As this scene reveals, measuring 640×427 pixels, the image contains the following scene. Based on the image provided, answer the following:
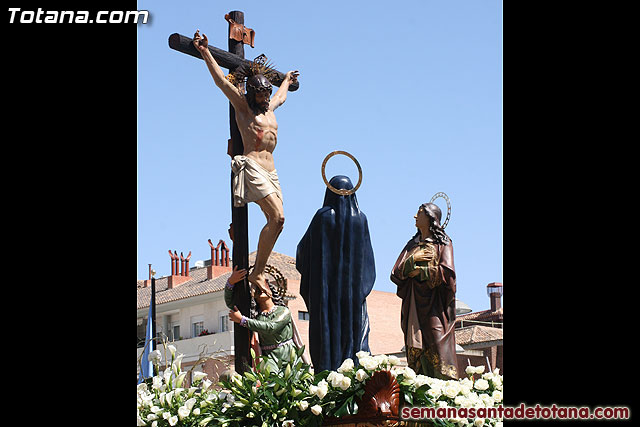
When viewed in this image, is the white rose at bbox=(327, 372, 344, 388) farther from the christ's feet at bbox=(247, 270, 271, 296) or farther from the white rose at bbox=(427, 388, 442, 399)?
the christ's feet at bbox=(247, 270, 271, 296)

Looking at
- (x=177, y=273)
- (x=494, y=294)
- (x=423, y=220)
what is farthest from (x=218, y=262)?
(x=423, y=220)

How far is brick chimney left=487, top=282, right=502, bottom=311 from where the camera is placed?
3070 cm

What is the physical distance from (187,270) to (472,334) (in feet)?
69.0

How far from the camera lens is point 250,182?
9016 millimetres

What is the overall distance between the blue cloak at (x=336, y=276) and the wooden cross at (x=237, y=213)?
629 mm

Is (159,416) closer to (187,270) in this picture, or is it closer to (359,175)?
(359,175)

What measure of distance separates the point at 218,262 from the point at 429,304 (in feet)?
103

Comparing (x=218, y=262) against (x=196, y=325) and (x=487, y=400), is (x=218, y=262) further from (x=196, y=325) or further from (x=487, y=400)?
(x=487, y=400)

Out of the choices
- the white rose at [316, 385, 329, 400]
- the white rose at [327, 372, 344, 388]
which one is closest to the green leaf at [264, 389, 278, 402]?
the white rose at [316, 385, 329, 400]

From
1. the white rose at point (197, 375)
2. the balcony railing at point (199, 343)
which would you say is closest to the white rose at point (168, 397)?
the white rose at point (197, 375)

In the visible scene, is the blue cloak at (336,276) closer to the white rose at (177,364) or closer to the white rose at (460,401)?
the white rose at (177,364)

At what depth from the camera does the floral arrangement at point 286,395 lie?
285 inches
